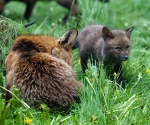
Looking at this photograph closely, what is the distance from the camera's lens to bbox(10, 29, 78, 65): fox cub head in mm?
5723

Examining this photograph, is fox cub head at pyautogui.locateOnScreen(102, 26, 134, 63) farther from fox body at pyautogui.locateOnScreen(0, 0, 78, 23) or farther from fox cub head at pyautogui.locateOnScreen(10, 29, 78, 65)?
fox body at pyautogui.locateOnScreen(0, 0, 78, 23)

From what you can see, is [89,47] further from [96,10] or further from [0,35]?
[96,10]

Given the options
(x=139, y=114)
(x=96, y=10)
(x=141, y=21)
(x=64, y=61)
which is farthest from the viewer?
(x=141, y=21)

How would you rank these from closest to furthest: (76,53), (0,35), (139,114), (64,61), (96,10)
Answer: (139,114), (64,61), (0,35), (76,53), (96,10)

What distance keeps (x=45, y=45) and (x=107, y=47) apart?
1.28 m

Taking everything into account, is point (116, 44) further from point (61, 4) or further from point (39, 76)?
point (61, 4)

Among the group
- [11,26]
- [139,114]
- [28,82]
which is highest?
[11,26]

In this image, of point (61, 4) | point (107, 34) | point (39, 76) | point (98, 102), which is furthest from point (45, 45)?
point (61, 4)

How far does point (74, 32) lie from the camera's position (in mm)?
6109

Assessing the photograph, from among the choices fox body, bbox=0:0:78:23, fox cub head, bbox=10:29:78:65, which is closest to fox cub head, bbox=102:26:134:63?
fox cub head, bbox=10:29:78:65

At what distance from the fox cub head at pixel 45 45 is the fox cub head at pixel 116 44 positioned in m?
0.83

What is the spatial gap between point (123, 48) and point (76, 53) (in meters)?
1.43

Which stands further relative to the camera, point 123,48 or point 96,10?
point 96,10

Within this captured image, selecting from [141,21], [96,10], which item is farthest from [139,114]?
[141,21]
